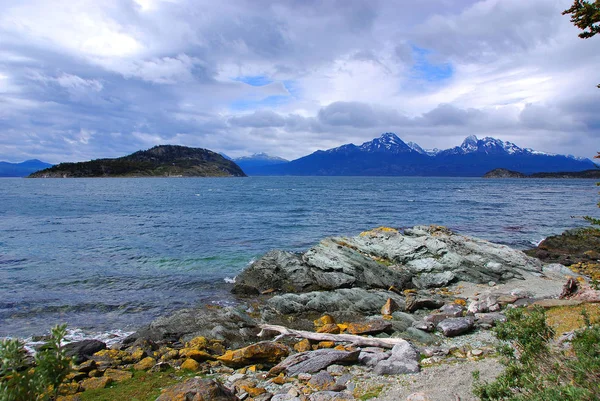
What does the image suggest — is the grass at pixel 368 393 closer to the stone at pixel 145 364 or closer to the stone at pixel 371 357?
the stone at pixel 371 357

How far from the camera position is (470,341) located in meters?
15.0

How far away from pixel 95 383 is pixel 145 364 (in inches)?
71.3

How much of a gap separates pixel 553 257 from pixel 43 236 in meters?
55.5

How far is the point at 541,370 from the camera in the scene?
7.46m

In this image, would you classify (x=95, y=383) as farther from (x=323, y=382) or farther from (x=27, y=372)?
(x=27, y=372)

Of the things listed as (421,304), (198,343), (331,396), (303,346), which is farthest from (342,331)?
(198,343)

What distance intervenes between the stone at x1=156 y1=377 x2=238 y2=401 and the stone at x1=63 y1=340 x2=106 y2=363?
20.4 ft

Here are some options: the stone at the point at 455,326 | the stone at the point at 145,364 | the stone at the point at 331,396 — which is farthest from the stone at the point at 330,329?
the stone at the point at 145,364

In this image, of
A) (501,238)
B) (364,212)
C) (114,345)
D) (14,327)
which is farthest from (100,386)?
(364,212)

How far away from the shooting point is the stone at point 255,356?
13.6 m

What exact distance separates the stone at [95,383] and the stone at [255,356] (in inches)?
154

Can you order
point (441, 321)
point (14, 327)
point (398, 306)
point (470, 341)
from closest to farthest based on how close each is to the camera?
point (470, 341) < point (441, 321) < point (14, 327) < point (398, 306)

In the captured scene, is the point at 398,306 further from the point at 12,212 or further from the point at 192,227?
the point at 12,212

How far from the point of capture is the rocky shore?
11.4 m
